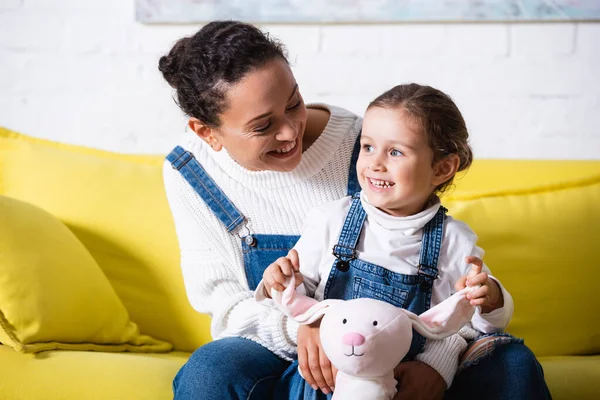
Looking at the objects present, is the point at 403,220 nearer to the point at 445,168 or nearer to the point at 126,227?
the point at 445,168

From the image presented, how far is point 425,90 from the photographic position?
1.33 meters

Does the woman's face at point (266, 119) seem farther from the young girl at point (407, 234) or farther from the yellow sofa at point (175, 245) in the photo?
the yellow sofa at point (175, 245)

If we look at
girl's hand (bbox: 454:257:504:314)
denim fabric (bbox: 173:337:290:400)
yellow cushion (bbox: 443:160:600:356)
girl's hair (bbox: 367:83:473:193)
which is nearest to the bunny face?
girl's hand (bbox: 454:257:504:314)

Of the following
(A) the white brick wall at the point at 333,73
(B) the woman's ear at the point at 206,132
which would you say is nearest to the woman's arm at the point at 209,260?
(B) the woman's ear at the point at 206,132

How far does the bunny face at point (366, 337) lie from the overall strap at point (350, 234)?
181 millimetres

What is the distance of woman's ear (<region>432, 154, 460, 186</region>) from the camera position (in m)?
1.35

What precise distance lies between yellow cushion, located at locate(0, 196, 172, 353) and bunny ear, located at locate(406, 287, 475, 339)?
2.64ft

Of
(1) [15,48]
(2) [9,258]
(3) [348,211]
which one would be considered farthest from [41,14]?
(3) [348,211]

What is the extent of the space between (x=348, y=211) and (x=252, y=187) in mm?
271

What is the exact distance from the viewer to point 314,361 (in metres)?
1.25

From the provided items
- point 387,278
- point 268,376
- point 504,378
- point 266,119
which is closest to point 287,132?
point 266,119

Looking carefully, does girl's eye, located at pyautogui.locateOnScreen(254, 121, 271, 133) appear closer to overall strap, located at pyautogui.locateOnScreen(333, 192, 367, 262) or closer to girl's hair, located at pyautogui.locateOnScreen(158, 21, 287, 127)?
girl's hair, located at pyautogui.locateOnScreen(158, 21, 287, 127)

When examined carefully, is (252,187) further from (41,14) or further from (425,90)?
(41,14)

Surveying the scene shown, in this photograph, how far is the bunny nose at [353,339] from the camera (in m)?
1.10
